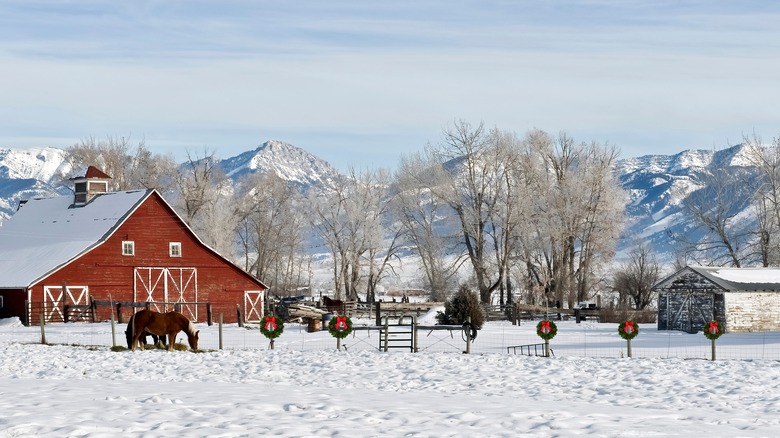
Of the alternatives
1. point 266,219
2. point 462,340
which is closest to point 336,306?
point 462,340

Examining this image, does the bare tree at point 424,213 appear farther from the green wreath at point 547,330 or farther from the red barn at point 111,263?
the green wreath at point 547,330

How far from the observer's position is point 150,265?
5247 centimetres

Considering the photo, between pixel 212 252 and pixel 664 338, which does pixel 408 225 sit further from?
pixel 664 338

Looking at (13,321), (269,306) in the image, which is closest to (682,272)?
(269,306)

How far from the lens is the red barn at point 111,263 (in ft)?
158

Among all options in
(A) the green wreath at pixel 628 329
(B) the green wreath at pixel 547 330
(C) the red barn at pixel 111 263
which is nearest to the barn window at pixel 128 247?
(C) the red barn at pixel 111 263

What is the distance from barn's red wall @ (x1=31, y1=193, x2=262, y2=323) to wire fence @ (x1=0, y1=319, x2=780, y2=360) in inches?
162

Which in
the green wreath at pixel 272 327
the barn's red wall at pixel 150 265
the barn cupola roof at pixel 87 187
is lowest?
the green wreath at pixel 272 327

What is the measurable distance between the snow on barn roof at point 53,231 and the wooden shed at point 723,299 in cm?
2564

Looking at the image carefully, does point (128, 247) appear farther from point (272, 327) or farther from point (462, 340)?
point (272, 327)

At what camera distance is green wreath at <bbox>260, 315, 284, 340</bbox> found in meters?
30.6

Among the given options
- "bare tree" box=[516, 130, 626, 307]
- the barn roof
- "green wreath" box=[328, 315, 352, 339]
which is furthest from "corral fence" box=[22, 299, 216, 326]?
"bare tree" box=[516, 130, 626, 307]

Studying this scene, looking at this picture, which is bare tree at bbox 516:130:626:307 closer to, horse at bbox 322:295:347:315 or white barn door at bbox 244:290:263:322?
horse at bbox 322:295:347:315

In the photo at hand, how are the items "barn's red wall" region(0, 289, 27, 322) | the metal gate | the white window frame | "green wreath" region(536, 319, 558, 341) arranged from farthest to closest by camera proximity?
1. the white window frame
2. the metal gate
3. "barn's red wall" region(0, 289, 27, 322)
4. "green wreath" region(536, 319, 558, 341)
